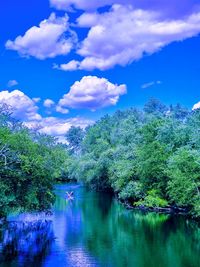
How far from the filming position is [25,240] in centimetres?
3650

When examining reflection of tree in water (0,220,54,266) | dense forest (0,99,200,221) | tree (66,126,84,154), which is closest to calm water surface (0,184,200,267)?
reflection of tree in water (0,220,54,266)

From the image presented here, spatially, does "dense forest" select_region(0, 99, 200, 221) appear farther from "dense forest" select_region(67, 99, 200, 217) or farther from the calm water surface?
the calm water surface

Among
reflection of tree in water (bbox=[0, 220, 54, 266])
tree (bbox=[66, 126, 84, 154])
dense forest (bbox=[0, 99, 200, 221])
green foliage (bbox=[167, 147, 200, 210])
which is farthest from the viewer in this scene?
tree (bbox=[66, 126, 84, 154])

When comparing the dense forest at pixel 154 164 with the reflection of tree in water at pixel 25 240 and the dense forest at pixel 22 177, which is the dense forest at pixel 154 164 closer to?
the reflection of tree in water at pixel 25 240

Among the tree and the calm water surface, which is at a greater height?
the tree

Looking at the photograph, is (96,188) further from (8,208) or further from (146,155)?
(8,208)

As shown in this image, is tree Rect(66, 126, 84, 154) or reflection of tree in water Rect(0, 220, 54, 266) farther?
tree Rect(66, 126, 84, 154)

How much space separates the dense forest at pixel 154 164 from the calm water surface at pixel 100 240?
3.46m

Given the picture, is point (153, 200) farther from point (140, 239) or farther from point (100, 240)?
point (100, 240)

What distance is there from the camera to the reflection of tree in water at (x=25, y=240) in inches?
1232

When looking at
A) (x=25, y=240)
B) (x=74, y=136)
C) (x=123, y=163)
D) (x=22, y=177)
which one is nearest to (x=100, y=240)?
(x=25, y=240)

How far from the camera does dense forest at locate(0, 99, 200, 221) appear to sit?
Answer: 31766 mm

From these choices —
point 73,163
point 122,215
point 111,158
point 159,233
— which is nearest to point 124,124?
point 111,158

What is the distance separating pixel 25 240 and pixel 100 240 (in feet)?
19.9
